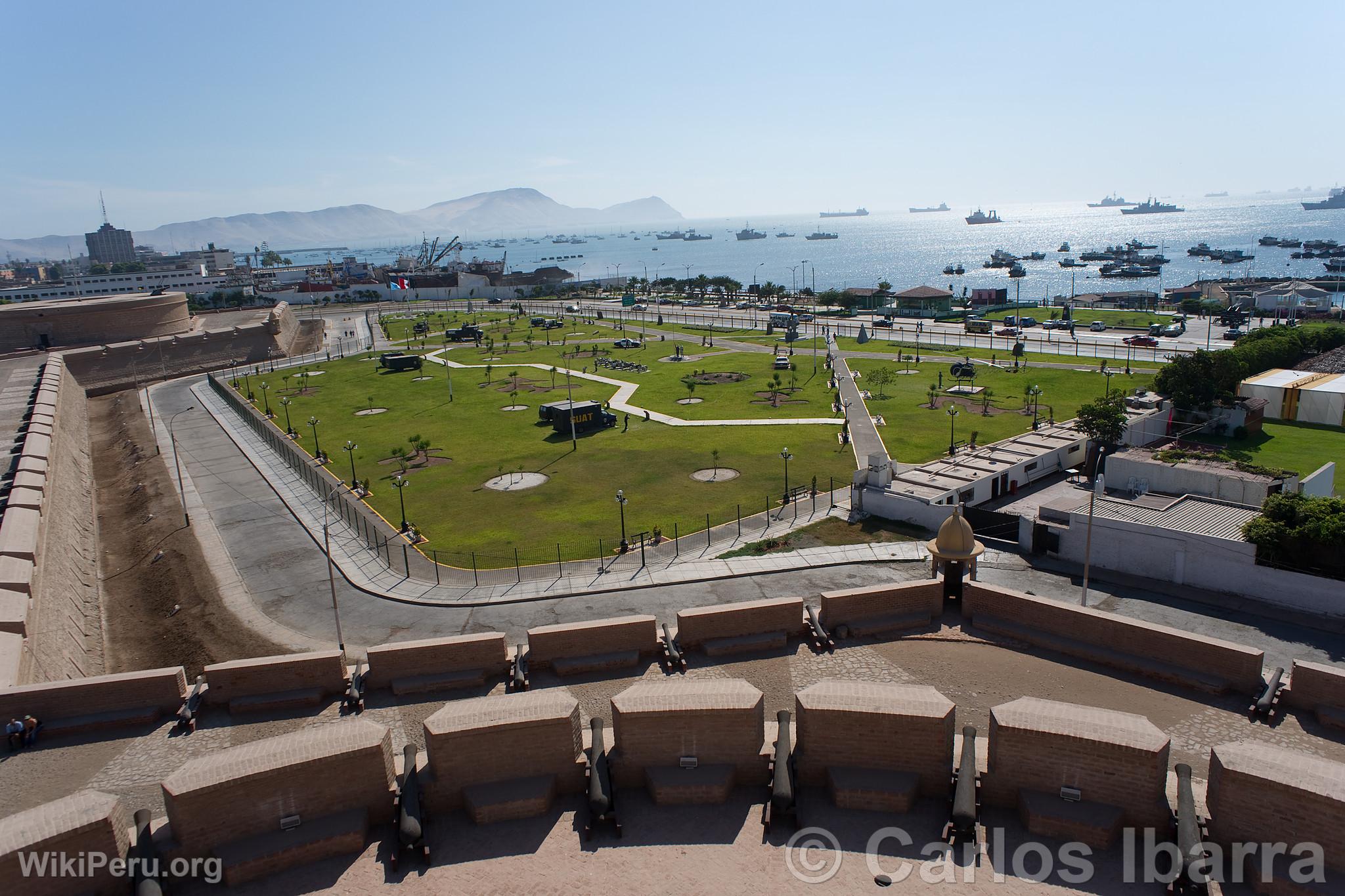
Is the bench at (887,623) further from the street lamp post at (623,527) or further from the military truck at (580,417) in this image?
the military truck at (580,417)

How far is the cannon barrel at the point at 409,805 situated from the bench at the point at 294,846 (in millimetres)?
646

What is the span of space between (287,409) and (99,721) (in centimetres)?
4961

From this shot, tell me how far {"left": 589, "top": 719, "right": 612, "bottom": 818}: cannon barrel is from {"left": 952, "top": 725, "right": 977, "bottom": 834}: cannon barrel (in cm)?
557

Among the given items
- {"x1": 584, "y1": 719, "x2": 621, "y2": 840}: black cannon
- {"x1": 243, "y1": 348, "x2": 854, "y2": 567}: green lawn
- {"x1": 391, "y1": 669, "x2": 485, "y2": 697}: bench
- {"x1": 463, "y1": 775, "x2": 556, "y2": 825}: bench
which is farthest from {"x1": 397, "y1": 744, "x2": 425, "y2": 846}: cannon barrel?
{"x1": 243, "y1": 348, "x2": 854, "y2": 567}: green lawn

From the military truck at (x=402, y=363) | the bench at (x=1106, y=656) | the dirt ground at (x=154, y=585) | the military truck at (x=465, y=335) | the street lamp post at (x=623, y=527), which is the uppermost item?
the military truck at (x=465, y=335)

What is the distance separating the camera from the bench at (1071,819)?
12633mm

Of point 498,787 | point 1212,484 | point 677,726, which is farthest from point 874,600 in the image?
point 1212,484

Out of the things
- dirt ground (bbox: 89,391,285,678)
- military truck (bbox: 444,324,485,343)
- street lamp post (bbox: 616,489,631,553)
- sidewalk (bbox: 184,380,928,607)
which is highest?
military truck (bbox: 444,324,485,343)

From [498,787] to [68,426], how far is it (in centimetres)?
6019

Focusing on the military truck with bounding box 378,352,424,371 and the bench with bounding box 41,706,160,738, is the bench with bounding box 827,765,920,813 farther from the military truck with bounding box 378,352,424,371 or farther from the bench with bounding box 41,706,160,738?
the military truck with bounding box 378,352,424,371

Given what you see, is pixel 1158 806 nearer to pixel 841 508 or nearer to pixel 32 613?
pixel 841 508

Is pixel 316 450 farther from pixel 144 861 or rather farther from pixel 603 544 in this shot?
pixel 144 861

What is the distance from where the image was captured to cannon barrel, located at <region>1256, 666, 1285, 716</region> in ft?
53.7

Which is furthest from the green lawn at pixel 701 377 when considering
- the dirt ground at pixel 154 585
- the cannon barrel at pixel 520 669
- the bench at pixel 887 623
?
the cannon barrel at pixel 520 669
